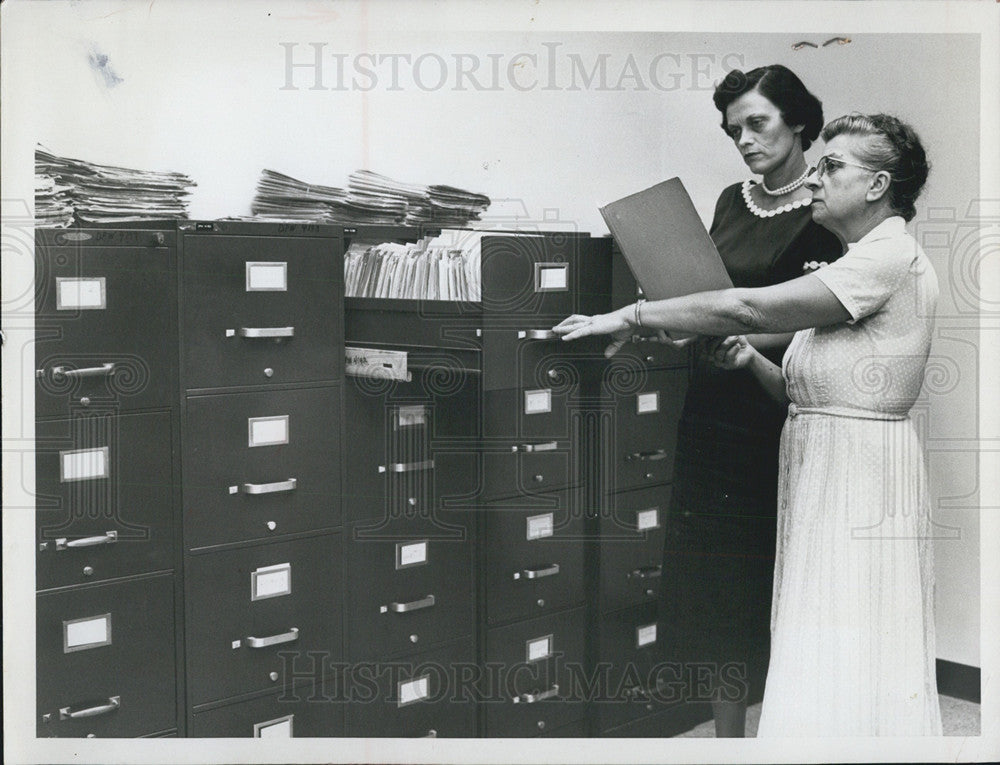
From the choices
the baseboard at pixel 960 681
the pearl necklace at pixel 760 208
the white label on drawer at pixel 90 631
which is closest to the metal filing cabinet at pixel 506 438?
the pearl necklace at pixel 760 208

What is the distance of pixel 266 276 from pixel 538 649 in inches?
45.2

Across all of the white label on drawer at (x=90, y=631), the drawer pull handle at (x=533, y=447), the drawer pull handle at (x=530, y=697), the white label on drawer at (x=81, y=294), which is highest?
the white label on drawer at (x=81, y=294)

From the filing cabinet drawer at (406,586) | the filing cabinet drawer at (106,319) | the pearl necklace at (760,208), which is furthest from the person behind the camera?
the filing cabinet drawer at (406,586)

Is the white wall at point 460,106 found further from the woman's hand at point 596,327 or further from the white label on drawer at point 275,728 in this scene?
the white label on drawer at point 275,728

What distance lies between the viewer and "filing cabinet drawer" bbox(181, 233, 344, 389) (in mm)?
2367

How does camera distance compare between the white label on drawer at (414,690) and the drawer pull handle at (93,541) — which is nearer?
the drawer pull handle at (93,541)

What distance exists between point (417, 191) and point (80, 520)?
1111 millimetres

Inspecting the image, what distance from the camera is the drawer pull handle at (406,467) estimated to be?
8.26 feet

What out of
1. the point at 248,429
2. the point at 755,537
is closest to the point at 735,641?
the point at 755,537

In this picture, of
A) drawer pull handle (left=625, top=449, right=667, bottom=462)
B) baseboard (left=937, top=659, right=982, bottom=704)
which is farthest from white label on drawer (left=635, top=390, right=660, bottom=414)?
baseboard (left=937, top=659, right=982, bottom=704)

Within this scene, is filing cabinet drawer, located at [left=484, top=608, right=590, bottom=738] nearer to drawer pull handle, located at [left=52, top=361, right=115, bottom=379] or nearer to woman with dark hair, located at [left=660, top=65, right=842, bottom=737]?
woman with dark hair, located at [left=660, top=65, right=842, bottom=737]

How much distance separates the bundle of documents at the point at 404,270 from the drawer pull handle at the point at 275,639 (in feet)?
2.75

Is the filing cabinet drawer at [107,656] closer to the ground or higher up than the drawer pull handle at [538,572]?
closer to the ground

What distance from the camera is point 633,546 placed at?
2.58m
